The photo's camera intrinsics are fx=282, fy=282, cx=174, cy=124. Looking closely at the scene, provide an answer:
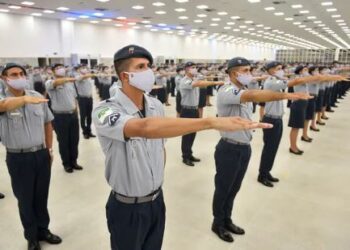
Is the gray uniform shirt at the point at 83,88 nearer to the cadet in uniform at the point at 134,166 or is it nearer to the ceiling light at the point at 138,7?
the cadet in uniform at the point at 134,166

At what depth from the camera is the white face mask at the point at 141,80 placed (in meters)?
1.53

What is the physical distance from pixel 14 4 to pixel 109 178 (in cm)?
1359

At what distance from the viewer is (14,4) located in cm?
1218

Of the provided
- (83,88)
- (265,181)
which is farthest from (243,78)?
(83,88)

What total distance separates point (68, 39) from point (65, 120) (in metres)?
14.8

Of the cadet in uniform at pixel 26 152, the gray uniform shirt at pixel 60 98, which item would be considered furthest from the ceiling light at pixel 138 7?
the cadet in uniform at pixel 26 152

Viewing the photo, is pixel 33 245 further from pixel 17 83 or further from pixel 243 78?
pixel 243 78

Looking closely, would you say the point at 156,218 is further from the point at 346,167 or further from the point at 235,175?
the point at 346,167

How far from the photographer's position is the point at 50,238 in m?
2.73

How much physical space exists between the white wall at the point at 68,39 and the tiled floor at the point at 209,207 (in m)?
12.7

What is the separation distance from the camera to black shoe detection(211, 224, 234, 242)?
279cm

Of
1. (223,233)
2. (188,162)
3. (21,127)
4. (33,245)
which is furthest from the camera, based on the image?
(188,162)

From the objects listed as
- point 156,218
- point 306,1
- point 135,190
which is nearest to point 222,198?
point 156,218

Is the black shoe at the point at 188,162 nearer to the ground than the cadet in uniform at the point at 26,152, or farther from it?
nearer to the ground
